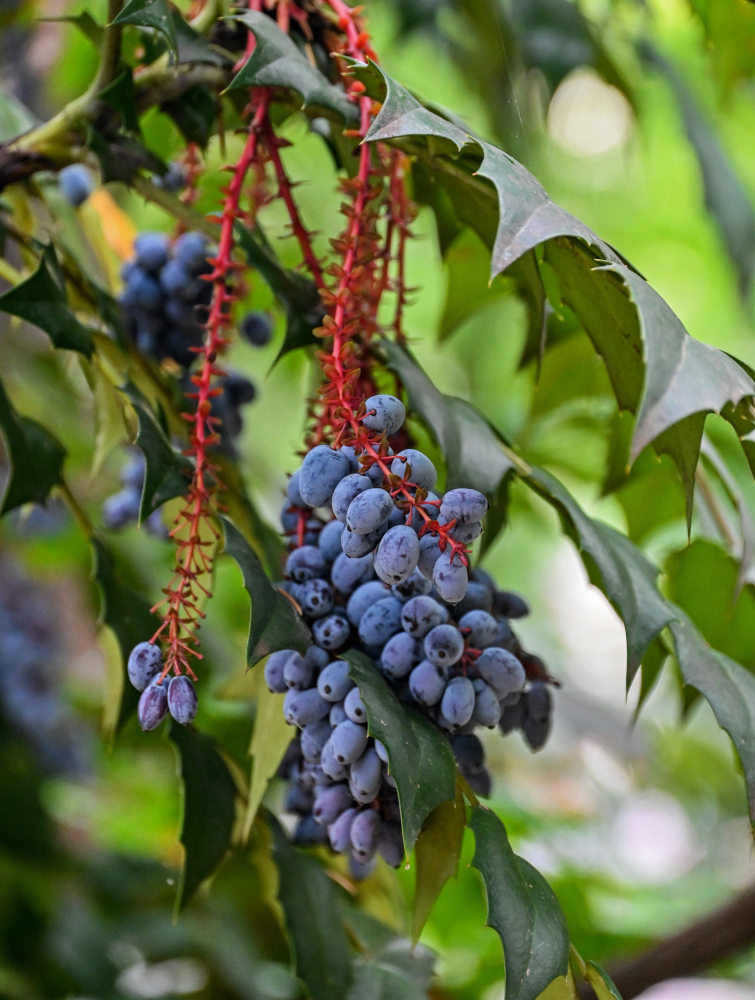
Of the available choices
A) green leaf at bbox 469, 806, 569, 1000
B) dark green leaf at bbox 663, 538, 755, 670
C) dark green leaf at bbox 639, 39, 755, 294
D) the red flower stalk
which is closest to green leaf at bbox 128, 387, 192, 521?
the red flower stalk

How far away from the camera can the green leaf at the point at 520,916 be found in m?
0.41

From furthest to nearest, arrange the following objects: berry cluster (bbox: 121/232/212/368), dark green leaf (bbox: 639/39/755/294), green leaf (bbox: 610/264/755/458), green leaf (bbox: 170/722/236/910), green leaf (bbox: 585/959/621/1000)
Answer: dark green leaf (bbox: 639/39/755/294) < berry cluster (bbox: 121/232/212/368) < green leaf (bbox: 170/722/236/910) < green leaf (bbox: 585/959/621/1000) < green leaf (bbox: 610/264/755/458)

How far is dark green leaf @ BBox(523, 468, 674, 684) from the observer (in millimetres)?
492

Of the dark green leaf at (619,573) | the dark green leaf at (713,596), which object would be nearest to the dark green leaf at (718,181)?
the dark green leaf at (713,596)

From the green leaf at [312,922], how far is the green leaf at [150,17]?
1.51 ft

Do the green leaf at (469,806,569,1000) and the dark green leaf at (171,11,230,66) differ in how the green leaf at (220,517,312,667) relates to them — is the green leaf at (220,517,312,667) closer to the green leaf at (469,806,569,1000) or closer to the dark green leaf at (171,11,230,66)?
the green leaf at (469,806,569,1000)

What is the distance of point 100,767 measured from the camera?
4.79 feet

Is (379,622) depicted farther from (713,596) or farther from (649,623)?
(713,596)

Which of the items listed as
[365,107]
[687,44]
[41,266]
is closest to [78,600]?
[41,266]

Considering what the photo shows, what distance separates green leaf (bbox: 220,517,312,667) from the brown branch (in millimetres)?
443

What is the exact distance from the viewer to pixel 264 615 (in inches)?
16.9

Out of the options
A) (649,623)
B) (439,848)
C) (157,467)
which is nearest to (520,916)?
(439,848)

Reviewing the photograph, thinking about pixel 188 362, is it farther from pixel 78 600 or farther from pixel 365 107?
pixel 78 600

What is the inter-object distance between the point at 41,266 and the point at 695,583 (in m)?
0.50
